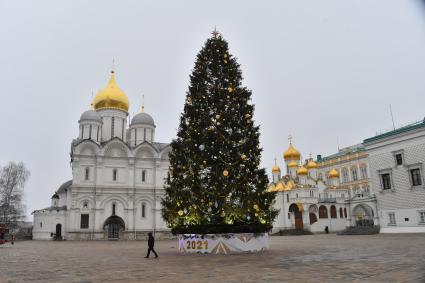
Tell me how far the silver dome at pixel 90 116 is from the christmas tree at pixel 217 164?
3169 cm

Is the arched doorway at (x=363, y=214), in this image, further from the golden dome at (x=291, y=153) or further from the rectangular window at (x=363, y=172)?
the golden dome at (x=291, y=153)

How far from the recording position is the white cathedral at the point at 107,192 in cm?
4038

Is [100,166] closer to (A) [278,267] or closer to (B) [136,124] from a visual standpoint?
(B) [136,124]

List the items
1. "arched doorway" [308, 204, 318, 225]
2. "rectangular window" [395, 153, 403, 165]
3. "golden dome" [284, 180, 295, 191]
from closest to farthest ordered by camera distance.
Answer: "rectangular window" [395, 153, 403, 165]
"arched doorway" [308, 204, 318, 225]
"golden dome" [284, 180, 295, 191]

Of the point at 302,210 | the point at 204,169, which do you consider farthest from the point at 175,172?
the point at 302,210

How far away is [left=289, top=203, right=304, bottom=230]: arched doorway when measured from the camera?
49.8 m

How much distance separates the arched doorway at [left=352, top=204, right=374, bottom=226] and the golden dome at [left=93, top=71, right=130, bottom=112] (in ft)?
116

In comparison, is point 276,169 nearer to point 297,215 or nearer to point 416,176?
point 297,215

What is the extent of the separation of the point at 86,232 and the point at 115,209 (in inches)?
162

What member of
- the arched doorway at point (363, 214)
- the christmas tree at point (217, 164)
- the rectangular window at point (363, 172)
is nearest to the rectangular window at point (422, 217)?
the arched doorway at point (363, 214)

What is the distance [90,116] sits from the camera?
45969 millimetres

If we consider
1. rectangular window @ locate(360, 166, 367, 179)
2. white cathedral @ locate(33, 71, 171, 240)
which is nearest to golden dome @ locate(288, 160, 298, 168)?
rectangular window @ locate(360, 166, 367, 179)

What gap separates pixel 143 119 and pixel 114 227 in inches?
618

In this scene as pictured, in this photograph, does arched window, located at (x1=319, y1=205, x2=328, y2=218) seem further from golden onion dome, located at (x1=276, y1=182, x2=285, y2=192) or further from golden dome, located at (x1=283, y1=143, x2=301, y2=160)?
golden dome, located at (x1=283, y1=143, x2=301, y2=160)
